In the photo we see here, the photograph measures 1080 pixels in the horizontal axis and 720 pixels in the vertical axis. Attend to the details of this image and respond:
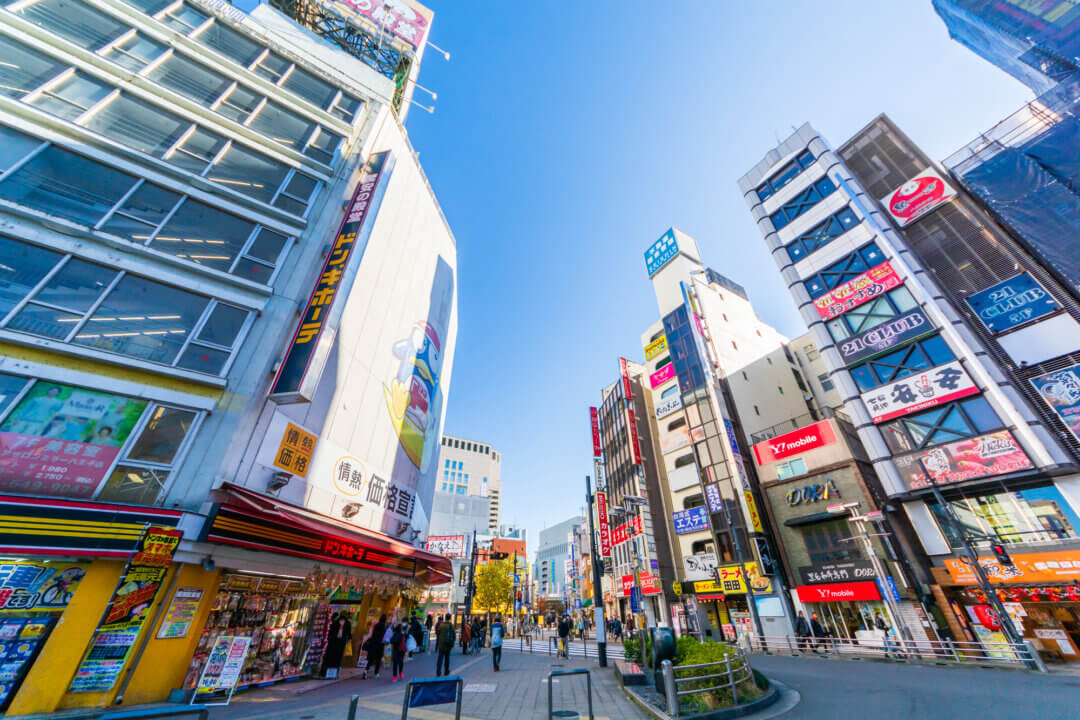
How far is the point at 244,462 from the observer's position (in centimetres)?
1046

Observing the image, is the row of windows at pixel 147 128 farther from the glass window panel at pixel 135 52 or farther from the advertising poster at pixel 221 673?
the advertising poster at pixel 221 673

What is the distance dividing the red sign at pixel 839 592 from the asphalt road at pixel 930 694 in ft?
29.4

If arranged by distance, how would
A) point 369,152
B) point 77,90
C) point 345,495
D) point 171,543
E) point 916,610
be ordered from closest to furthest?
point 171,543 → point 77,90 → point 345,495 → point 369,152 → point 916,610

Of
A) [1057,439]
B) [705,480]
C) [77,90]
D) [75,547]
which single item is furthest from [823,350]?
[77,90]

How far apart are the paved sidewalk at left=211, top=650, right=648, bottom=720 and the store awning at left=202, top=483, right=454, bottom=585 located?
10.1 ft

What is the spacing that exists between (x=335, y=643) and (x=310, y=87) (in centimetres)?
2329

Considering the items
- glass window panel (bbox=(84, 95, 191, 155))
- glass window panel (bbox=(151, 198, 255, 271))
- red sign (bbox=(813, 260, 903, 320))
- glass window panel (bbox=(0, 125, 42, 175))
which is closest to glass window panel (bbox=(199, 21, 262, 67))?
glass window panel (bbox=(84, 95, 191, 155))

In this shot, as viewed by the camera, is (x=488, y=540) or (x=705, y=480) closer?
(x=705, y=480)

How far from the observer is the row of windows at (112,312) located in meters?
9.35

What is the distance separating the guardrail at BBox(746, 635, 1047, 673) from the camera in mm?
13102

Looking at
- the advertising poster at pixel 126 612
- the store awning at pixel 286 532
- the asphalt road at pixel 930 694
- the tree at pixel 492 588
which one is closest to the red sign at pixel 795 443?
the asphalt road at pixel 930 694

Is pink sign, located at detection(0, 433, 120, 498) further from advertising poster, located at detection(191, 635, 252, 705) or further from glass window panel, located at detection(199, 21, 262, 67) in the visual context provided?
glass window panel, located at detection(199, 21, 262, 67)

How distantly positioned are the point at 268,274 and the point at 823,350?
32.5 meters

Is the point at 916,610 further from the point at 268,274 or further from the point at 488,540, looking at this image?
the point at 488,540
